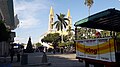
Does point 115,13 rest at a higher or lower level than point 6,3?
lower

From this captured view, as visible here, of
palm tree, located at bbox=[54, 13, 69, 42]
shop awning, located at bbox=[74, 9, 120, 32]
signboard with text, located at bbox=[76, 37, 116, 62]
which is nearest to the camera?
signboard with text, located at bbox=[76, 37, 116, 62]

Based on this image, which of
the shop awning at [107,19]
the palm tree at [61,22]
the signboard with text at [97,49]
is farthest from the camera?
the palm tree at [61,22]

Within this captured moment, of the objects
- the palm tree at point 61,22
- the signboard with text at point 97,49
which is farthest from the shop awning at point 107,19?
the palm tree at point 61,22

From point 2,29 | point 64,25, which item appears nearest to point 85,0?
point 64,25

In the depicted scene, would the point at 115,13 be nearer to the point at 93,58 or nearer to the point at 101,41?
the point at 101,41

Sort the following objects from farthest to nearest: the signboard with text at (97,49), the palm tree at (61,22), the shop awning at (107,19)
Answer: the palm tree at (61,22)
the shop awning at (107,19)
the signboard with text at (97,49)

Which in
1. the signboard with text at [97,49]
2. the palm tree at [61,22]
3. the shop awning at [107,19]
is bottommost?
the signboard with text at [97,49]

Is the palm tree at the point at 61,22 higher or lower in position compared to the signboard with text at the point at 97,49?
higher

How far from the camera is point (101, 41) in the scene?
42.6ft

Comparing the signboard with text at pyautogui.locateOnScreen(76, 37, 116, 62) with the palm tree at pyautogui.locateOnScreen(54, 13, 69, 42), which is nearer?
the signboard with text at pyautogui.locateOnScreen(76, 37, 116, 62)

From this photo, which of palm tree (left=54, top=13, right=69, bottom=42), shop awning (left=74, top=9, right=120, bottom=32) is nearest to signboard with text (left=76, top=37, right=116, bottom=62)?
shop awning (left=74, top=9, right=120, bottom=32)

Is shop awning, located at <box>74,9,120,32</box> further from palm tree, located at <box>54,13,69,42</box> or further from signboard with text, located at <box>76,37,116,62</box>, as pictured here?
palm tree, located at <box>54,13,69,42</box>

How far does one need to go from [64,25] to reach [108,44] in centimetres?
8742

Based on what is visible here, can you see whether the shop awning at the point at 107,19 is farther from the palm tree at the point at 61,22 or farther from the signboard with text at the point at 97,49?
the palm tree at the point at 61,22
